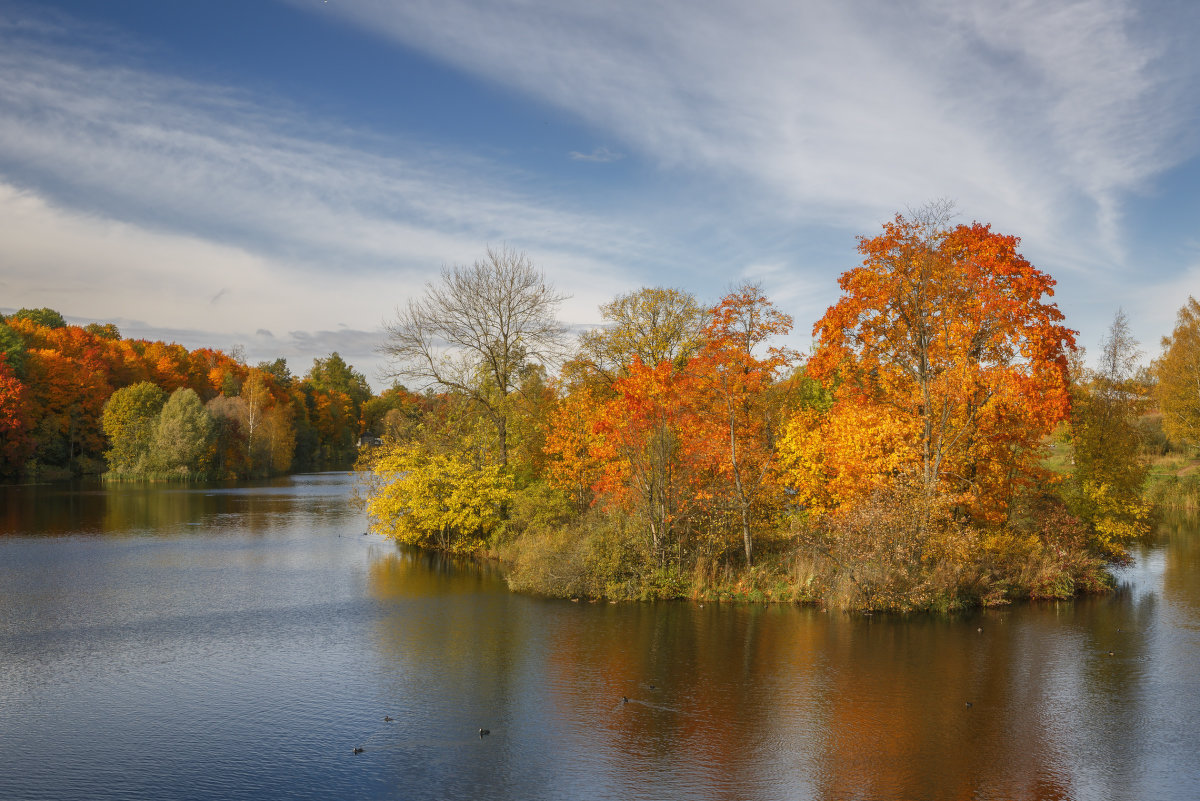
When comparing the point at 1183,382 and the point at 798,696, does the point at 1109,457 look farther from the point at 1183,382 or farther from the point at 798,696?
the point at 1183,382

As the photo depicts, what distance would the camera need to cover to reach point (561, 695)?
16047 millimetres

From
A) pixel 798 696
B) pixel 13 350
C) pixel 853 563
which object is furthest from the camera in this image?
pixel 13 350

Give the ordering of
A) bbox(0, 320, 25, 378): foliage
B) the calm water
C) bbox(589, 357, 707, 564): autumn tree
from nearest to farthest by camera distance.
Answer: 1. the calm water
2. bbox(589, 357, 707, 564): autumn tree
3. bbox(0, 320, 25, 378): foliage

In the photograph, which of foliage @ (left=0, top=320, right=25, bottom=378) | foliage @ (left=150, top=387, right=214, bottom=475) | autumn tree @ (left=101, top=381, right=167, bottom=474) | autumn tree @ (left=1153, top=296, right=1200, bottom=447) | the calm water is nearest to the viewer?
the calm water

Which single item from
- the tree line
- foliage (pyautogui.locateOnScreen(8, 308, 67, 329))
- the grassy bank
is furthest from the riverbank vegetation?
foliage (pyautogui.locateOnScreen(8, 308, 67, 329))

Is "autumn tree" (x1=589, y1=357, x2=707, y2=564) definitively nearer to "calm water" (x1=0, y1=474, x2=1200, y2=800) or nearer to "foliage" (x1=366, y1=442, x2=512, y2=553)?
"calm water" (x1=0, y1=474, x2=1200, y2=800)

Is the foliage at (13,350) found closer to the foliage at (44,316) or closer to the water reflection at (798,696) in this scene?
the foliage at (44,316)

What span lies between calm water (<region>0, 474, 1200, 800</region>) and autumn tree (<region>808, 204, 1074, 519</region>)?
4.89 metres

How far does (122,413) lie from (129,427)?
172cm

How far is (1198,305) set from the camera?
5891cm

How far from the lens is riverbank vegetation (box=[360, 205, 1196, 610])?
80.9ft

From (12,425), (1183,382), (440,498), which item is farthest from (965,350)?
(12,425)

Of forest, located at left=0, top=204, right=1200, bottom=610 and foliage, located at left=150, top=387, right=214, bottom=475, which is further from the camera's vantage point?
foliage, located at left=150, top=387, right=214, bottom=475

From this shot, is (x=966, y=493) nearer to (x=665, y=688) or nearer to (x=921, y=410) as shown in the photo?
(x=921, y=410)
